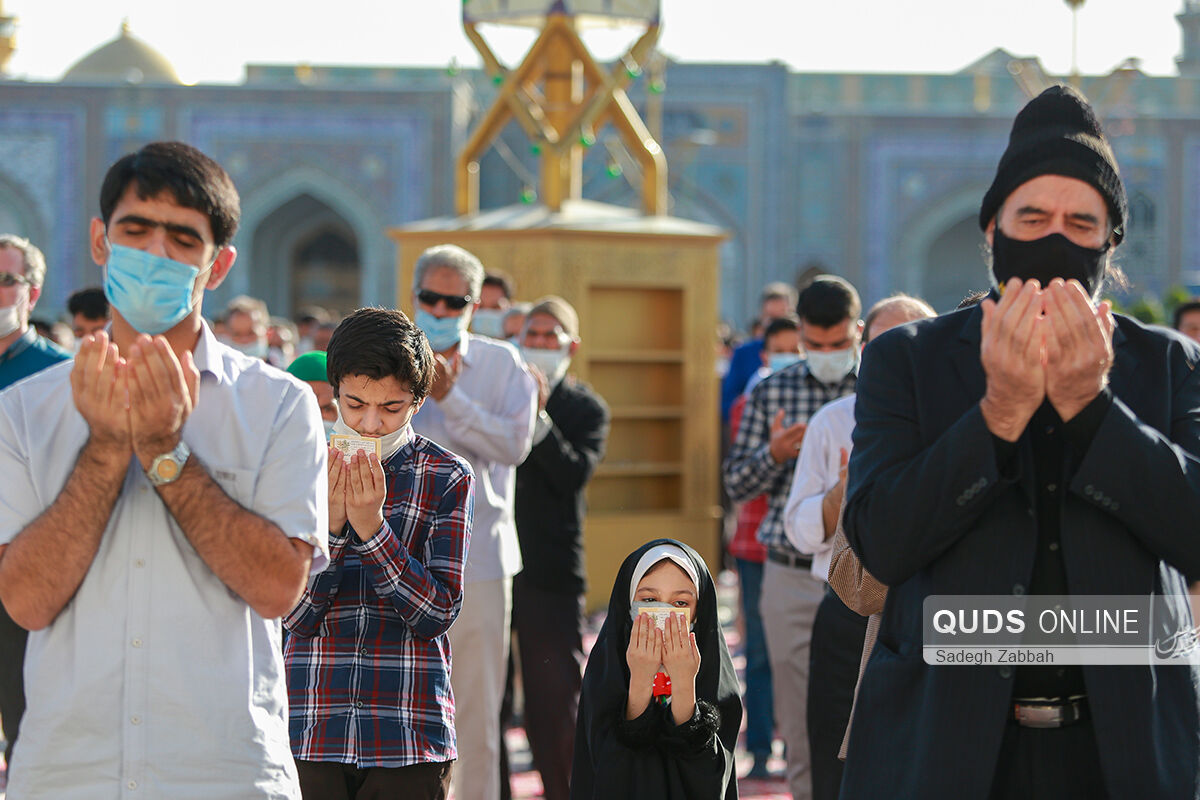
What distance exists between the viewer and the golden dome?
3177cm

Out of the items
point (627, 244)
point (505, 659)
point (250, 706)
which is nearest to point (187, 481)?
point (250, 706)

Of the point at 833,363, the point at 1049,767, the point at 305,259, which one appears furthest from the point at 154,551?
the point at 305,259

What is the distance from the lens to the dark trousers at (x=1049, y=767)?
1.95m

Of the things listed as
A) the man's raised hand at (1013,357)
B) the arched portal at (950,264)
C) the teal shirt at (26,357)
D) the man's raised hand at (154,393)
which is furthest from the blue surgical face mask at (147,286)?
the arched portal at (950,264)

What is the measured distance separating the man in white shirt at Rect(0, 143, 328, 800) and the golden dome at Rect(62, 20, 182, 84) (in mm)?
31357

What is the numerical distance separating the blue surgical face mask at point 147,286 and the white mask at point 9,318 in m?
2.46

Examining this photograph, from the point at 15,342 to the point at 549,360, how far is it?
5.70ft

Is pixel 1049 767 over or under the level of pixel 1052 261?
under

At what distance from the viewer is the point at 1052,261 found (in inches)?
79.1

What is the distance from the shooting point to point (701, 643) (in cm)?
323

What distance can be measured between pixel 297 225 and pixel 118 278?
89.4 ft

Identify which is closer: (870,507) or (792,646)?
(870,507)

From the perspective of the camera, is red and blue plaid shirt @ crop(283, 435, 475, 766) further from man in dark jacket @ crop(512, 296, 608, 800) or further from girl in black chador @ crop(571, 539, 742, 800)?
man in dark jacket @ crop(512, 296, 608, 800)

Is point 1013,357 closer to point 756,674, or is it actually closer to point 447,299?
point 447,299
